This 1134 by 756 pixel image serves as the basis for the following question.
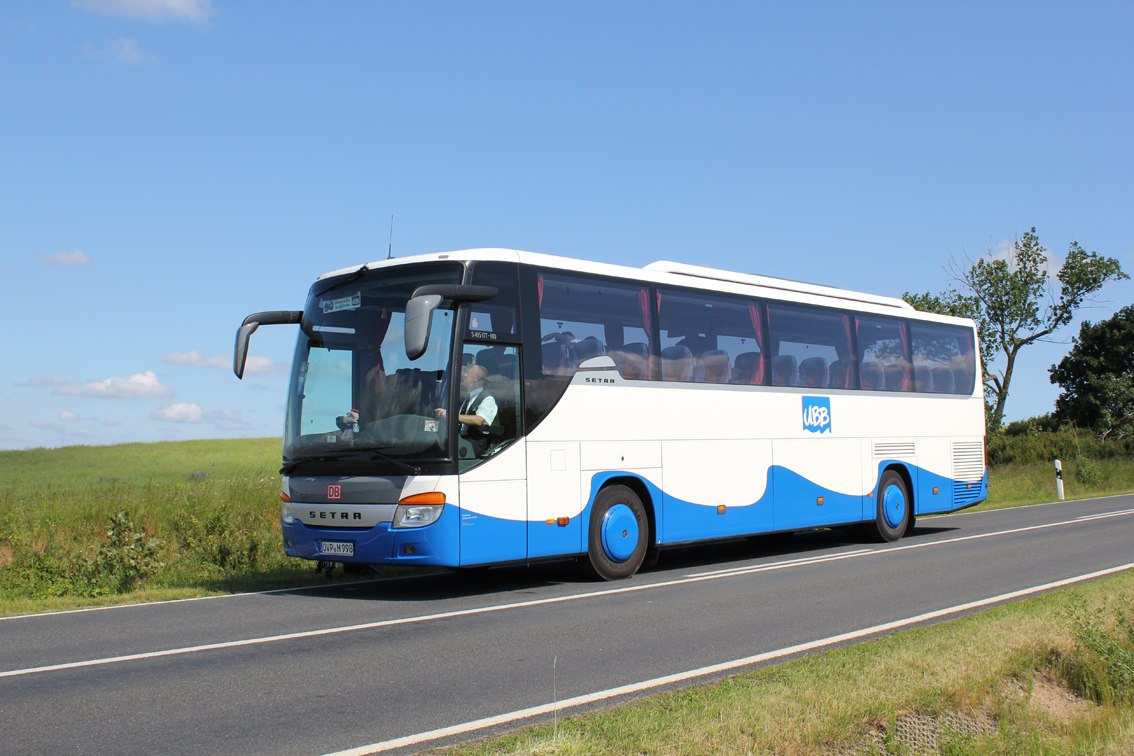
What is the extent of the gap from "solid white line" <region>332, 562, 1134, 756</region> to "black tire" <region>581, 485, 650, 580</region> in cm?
417

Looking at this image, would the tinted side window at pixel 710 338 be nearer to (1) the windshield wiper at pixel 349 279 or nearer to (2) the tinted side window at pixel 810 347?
(2) the tinted side window at pixel 810 347

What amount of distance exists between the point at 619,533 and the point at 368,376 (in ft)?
12.4

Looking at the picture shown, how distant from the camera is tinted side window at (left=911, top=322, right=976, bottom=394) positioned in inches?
780

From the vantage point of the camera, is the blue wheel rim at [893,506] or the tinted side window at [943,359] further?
the tinted side window at [943,359]

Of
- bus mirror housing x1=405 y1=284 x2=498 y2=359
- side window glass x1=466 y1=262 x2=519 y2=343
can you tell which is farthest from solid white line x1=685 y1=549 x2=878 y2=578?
bus mirror housing x1=405 y1=284 x2=498 y2=359

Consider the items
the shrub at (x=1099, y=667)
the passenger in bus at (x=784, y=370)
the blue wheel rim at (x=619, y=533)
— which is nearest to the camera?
the shrub at (x=1099, y=667)

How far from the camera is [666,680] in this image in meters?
7.70

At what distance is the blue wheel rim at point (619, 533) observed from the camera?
537 inches

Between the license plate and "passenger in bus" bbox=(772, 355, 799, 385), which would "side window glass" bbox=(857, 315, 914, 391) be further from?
the license plate

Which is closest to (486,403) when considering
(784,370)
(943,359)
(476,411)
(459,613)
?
(476,411)

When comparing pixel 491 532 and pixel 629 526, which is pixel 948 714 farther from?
pixel 629 526

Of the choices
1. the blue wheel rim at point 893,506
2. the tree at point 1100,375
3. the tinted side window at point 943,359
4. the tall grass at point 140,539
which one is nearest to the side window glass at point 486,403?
the tall grass at point 140,539

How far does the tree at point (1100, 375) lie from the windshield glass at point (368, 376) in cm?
5911

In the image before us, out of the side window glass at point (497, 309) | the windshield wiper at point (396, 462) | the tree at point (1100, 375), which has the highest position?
the tree at point (1100, 375)
